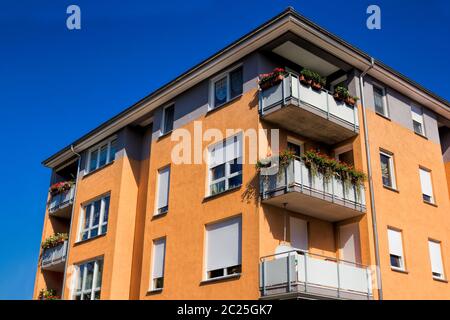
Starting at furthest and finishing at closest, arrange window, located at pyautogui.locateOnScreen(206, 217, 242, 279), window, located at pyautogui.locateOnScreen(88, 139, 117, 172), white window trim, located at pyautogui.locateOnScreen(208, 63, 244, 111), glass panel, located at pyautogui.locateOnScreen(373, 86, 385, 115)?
1. window, located at pyautogui.locateOnScreen(88, 139, 117, 172)
2. glass panel, located at pyautogui.locateOnScreen(373, 86, 385, 115)
3. white window trim, located at pyautogui.locateOnScreen(208, 63, 244, 111)
4. window, located at pyautogui.locateOnScreen(206, 217, 242, 279)

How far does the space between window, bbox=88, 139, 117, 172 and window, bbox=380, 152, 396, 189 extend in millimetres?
11329

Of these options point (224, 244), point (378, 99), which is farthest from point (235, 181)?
point (378, 99)

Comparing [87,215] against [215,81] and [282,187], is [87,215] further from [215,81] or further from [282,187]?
[282,187]

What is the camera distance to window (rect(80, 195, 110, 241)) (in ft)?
75.1

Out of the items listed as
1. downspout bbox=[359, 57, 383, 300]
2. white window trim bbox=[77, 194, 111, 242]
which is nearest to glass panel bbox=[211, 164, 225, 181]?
downspout bbox=[359, 57, 383, 300]

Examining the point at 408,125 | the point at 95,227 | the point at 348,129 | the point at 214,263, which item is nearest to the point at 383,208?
the point at 348,129

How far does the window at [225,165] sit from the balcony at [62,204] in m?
9.80

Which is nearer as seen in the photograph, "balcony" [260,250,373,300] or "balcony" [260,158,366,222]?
"balcony" [260,250,373,300]

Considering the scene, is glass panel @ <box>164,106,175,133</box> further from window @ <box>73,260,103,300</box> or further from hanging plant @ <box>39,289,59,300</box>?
hanging plant @ <box>39,289,59,300</box>

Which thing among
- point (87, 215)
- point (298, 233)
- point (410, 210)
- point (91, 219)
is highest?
point (87, 215)

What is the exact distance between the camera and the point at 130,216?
2219 cm

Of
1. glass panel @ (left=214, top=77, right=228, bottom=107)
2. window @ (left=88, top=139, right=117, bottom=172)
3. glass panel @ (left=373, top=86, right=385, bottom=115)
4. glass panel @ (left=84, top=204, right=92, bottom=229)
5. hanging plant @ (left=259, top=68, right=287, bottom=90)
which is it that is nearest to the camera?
hanging plant @ (left=259, top=68, right=287, bottom=90)

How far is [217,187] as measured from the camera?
18.1 metres

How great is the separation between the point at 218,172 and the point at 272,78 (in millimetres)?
3586
